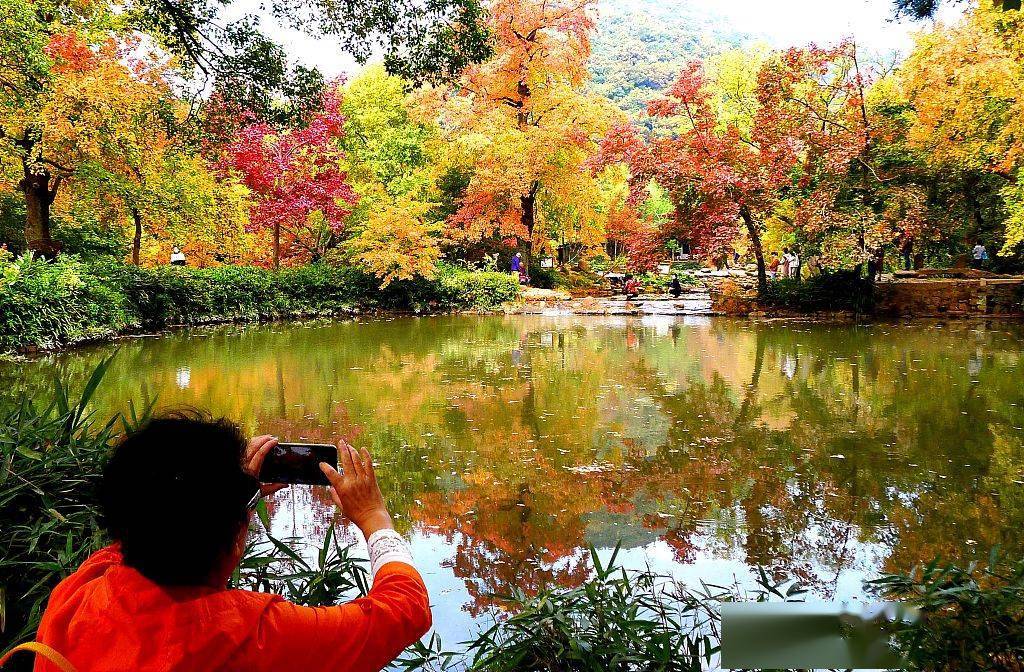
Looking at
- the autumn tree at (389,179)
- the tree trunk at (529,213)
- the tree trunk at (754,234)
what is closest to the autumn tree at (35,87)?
the autumn tree at (389,179)

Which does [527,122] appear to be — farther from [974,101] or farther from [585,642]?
[585,642]

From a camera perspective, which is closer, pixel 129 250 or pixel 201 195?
pixel 201 195

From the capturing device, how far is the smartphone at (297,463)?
4.08 ft

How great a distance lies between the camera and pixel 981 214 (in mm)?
14812

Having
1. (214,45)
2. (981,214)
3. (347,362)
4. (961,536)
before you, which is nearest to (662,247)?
(981,214)

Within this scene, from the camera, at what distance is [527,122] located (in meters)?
21.4

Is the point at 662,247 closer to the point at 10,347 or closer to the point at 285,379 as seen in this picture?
the point at 285,379

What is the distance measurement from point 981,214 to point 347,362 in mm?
13334

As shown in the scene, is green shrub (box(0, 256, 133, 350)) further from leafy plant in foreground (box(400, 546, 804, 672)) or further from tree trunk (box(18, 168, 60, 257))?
leafy plant in foreground (box(400, 546, 804, 672))

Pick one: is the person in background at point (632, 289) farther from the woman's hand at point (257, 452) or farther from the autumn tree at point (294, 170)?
the woman's hand at point (257, 452)

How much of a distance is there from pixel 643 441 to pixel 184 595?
4665mm

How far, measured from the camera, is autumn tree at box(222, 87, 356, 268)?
15094mm

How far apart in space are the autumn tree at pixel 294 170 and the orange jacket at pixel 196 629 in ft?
47.7

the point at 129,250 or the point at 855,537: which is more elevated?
the point at 129,250
